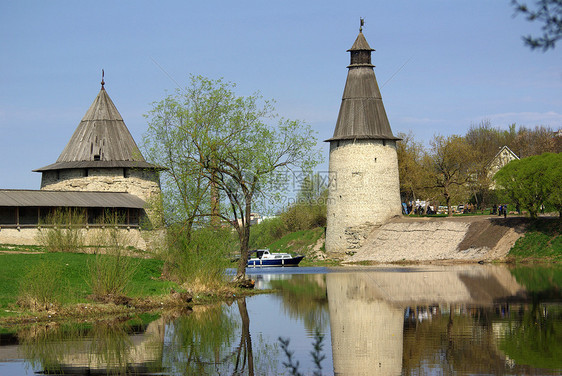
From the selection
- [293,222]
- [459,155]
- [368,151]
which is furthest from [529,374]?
[293,222]

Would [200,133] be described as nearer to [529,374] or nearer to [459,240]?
[529,374]

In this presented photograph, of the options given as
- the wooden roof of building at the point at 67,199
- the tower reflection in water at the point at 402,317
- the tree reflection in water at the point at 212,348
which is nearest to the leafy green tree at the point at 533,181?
the tower reflection in water at the point at 402,317

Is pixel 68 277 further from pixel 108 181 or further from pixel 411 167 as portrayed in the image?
pixel 411 167

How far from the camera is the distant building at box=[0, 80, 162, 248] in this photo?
43688mm

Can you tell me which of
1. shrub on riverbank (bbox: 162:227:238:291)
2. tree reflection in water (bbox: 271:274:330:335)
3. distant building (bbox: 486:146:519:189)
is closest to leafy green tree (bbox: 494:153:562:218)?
tree reflection in water (bbox: 271:274:330:335)

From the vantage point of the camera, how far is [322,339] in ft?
47.7

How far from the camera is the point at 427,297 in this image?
25.3 meters

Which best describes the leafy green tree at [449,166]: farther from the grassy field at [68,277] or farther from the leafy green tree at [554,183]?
the grassy field at [68,277]

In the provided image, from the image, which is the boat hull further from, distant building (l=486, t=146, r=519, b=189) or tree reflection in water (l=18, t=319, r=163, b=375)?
tree reflection in water (l=18, t=319, r=163, b=375)

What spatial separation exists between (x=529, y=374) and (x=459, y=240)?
43.6 meters

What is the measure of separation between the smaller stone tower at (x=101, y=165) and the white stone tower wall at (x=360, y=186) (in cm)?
1697

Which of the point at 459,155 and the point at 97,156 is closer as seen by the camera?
the point at 97,156

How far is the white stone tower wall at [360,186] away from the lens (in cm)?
6206

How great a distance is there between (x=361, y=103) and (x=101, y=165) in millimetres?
21948
